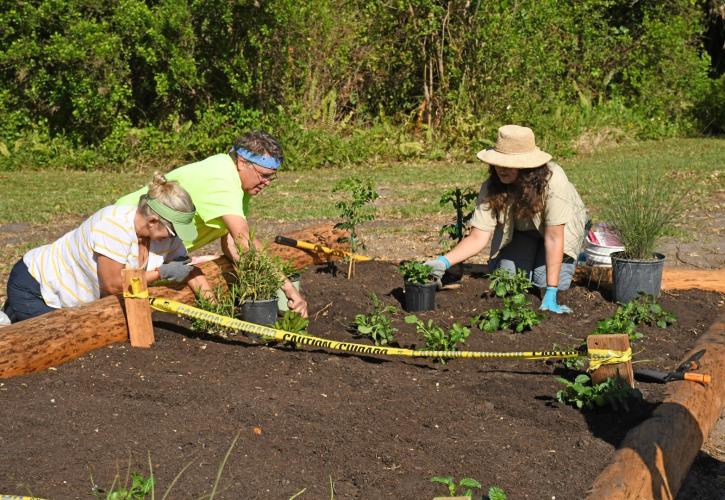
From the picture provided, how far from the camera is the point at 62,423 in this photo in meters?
3.98

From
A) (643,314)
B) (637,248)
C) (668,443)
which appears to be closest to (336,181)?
(637,248)

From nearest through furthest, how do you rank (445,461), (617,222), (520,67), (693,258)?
1. (445,461)
2. (617,222)
3. (693,258)
4. (520,67)

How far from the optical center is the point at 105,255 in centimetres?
495

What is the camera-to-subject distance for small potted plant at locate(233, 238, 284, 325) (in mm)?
5418

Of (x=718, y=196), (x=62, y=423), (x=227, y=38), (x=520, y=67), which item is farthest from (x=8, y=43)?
(x=62, y=423)

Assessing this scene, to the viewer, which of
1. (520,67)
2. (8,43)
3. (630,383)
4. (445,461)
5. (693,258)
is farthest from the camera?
(520,67)

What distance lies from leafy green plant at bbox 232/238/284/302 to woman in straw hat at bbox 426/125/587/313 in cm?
117

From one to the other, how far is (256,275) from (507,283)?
159 centimetres

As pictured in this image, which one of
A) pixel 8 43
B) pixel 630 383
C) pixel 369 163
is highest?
pixel 8 43

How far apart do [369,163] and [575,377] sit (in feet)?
31.2

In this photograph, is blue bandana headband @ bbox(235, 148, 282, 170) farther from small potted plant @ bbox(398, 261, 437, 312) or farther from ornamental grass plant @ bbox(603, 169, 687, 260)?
ornamental grass plant @ bbox(603, 169, 687, 260)

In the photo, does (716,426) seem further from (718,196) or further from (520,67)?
(520,67)

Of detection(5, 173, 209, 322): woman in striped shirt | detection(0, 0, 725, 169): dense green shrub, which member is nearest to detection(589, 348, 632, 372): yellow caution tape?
detection(5, 173, 209, 322): woman in striped shirt

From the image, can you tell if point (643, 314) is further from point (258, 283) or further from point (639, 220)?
point (258, 283)
